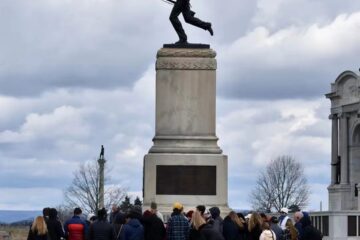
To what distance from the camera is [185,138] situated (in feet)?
123

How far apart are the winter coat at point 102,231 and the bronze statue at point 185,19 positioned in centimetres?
791

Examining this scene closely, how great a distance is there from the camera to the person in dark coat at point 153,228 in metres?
31.8

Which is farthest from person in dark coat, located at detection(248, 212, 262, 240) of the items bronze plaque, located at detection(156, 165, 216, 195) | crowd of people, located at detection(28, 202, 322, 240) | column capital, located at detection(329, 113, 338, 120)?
column capital, located at detection(329, 113, 338, 120)

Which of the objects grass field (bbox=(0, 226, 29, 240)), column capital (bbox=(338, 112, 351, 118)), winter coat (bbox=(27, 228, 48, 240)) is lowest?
winter coat (bbox=(27, 228, 48, 240))

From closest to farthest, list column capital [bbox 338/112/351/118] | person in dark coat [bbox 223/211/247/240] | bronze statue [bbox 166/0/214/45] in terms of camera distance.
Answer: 1. person in dark coat [bbox 223/211/247/240]
2. bronze statue [bbox 166/0/214/45]
3. column capital [bbox 338/112/351/118]

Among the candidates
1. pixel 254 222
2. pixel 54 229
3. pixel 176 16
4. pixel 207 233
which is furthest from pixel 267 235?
pixel 176 16

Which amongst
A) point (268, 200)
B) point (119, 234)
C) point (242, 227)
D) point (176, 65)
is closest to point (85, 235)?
point (119, 234)

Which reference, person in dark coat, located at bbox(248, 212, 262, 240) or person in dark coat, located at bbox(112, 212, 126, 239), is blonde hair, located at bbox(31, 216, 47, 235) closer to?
person in dark coat, located at bbox(112, 212, 126, 239)

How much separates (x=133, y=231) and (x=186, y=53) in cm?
776

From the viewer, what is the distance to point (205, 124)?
37.7 metres

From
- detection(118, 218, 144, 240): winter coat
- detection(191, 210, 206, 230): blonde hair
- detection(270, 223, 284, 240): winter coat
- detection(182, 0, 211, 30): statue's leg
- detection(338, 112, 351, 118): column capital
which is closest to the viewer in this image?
detection(191, 210, 206, 230): blonde hair

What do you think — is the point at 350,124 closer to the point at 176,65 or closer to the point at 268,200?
the point at 268,200

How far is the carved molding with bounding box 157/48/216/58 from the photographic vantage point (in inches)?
1481

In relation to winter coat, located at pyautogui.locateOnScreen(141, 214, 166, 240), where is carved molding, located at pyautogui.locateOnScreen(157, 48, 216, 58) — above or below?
above
